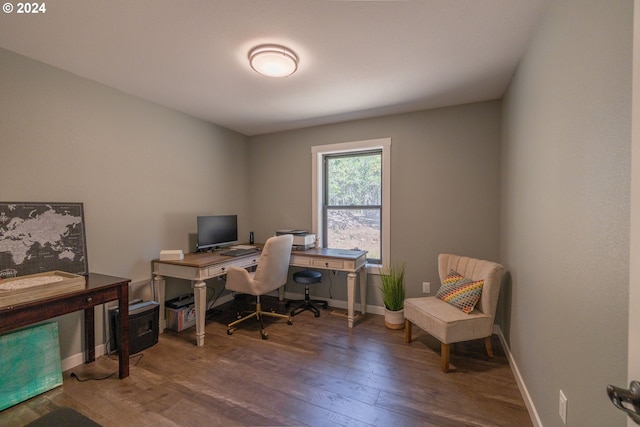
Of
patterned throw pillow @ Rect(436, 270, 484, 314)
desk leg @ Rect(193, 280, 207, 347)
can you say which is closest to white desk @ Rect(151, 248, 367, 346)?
desk leg @ Rect(193, 280, 207, 347)

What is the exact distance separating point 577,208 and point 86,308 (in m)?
2.99

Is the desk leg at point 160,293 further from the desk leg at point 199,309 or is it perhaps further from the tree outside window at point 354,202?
the tree outside window at point 354,202

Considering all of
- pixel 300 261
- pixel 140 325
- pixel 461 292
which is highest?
pixel 300 261

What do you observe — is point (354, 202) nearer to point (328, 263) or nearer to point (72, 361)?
point (328, 263)

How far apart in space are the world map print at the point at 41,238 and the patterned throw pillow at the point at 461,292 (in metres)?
3.31

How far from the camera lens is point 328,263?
3.12 m

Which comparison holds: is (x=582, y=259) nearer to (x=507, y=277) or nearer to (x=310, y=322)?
(x=507, y=277)

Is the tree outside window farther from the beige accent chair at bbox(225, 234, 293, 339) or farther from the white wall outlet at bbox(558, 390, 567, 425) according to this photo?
the white wall outlet at bbox(558, 390, 567, 425)

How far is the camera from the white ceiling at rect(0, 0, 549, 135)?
1.56 metres

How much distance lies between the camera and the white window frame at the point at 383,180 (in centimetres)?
335

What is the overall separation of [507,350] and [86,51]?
4.26 m

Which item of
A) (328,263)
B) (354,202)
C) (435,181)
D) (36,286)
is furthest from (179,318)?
(435,181)

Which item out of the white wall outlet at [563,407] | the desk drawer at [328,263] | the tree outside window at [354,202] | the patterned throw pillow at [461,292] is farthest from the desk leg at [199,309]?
the white wall outlet at [563,407]

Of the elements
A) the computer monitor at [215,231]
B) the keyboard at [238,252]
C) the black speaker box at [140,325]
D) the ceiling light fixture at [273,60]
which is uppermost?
the ceiling light fixture at [273,60]
